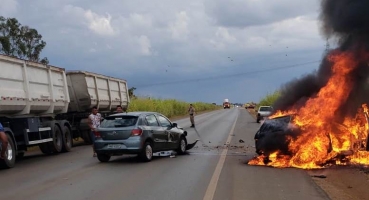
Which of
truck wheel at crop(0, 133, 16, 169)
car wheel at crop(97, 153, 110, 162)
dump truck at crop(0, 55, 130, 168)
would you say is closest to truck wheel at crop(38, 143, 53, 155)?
dump truck at crop(0, 55, 130, 168)

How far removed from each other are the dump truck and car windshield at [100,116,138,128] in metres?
2.75

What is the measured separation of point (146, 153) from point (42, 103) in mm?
4929

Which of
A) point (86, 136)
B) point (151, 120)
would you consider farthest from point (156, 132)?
point (86, 136)

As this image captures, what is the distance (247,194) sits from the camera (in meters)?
8.53

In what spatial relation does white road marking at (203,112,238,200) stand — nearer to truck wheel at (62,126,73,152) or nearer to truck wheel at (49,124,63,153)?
truck wheel at (49,124,63,153)

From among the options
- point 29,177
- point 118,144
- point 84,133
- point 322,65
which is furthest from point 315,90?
point 84,133

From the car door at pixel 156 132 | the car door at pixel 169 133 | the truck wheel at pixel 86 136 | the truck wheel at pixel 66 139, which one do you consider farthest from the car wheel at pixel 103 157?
the truck wheel at pixel 86 136

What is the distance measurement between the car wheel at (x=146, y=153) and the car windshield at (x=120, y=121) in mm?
759

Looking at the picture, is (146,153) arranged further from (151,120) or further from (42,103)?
(42,103)

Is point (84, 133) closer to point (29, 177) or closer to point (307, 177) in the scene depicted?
point (29, 177)

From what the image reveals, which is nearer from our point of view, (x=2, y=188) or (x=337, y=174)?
(x=2, y=188)

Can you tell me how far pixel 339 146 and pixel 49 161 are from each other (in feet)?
28.5

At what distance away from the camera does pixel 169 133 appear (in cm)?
1498

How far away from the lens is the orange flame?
12.3m
